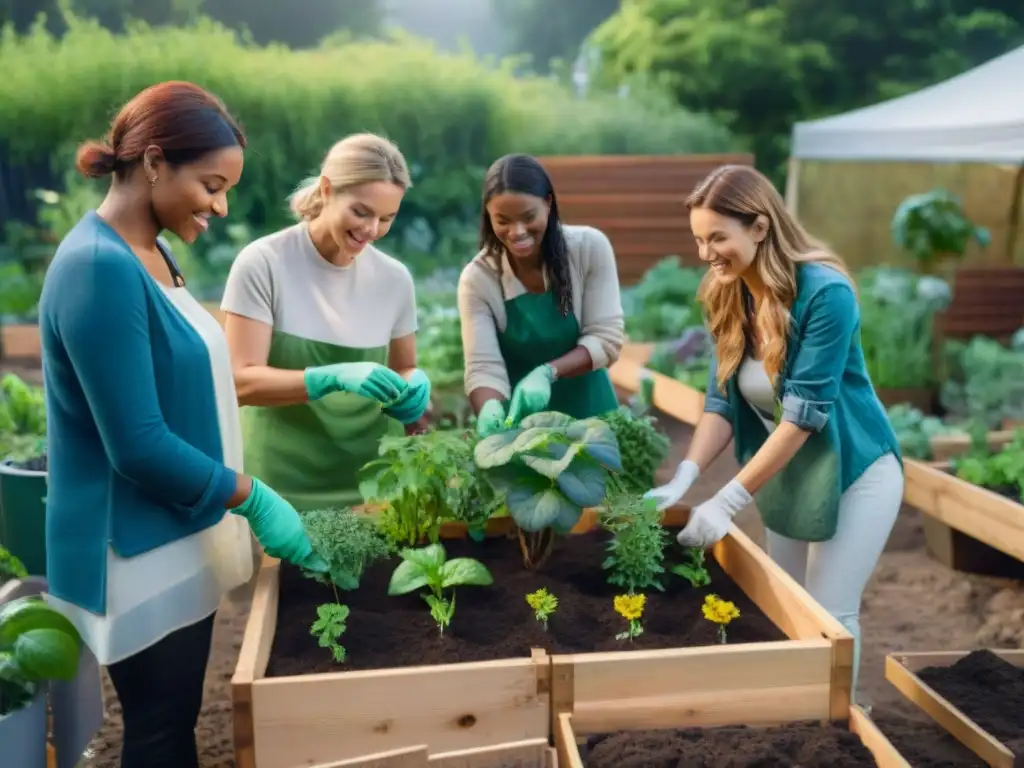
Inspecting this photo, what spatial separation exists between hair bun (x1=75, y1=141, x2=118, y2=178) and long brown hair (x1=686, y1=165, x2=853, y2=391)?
3.51 feet

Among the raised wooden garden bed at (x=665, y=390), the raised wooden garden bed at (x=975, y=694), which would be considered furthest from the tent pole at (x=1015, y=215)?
the raised wooden garden bed at (x=975, y=694)

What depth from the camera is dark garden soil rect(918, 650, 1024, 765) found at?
6.24 ft

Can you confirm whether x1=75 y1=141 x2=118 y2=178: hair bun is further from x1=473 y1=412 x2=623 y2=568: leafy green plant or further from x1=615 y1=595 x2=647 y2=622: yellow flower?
x1=615 y1=595 x2=647 y2=622: yellow flower

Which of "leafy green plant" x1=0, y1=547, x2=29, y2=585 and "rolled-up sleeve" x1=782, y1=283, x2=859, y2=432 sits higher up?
"rolled-up sleeve" x1=782, y1=283, x2=859, y2=432

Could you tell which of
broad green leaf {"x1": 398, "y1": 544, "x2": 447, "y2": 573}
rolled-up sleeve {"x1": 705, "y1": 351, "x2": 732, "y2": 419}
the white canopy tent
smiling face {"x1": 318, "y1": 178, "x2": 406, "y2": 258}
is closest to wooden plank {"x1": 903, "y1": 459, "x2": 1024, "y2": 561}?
the white canopy tent

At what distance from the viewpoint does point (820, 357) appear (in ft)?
5.92

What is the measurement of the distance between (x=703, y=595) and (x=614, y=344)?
26.6 inches

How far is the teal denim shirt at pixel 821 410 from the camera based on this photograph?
1.81 meters

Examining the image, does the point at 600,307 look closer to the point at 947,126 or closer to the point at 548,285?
the point at 548,285

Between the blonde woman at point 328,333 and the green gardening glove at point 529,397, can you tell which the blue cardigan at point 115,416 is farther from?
the green gardening glove at point 529,397

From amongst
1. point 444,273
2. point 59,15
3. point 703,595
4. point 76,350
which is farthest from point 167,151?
point 59,15

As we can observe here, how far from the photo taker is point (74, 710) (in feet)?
6.68

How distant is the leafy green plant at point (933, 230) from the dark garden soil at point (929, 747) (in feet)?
16.2

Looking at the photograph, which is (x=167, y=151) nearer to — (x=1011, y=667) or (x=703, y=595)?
(x=703, y=595)
